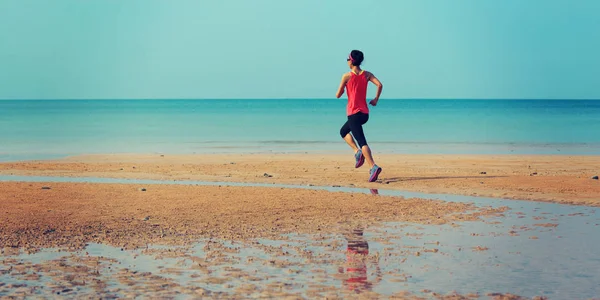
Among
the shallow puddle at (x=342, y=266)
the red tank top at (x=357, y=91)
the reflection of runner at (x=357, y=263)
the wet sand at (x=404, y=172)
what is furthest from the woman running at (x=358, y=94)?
the reflection of runner at (x=357, y=263)

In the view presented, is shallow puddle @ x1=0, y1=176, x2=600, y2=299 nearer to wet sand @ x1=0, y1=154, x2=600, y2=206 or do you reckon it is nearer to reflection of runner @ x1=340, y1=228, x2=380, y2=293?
reflection of runner @ x1=340, y1=228, x2=380, y2=293

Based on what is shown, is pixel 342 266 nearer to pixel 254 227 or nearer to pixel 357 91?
pixel 254 227

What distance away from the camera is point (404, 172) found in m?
15.3

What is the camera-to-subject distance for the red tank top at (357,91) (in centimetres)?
1325

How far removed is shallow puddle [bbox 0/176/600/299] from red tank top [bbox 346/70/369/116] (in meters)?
4.88

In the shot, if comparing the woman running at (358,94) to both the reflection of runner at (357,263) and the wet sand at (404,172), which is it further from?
the reflection of runner at (357,263)

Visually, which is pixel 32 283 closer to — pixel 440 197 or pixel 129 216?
pixel 129 216

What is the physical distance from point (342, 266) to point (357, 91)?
22.7ft

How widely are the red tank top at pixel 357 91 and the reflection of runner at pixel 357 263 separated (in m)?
5.06

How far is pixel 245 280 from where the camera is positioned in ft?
20.3

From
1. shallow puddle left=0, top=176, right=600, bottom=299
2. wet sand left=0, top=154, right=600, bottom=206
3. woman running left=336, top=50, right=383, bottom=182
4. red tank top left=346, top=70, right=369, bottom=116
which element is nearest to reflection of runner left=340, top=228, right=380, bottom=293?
shallow puddle left=0, top=176, right=600, bottom=299

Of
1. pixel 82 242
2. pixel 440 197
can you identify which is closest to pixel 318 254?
pixel 82 242

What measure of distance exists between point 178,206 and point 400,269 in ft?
14.5

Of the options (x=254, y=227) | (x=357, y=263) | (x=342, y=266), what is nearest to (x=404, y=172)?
(x=254, y=227)
